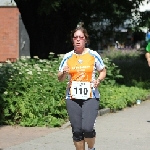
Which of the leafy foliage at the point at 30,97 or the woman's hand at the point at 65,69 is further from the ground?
the woman's hand at the point at 65,69

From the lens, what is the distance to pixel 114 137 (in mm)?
10250

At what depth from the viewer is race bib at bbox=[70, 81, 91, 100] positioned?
7.24m

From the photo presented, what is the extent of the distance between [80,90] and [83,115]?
33 centimetres

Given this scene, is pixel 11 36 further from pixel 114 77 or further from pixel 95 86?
pixel 95 86

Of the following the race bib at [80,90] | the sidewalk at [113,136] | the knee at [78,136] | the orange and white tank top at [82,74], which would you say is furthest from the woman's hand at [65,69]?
the sidewalk at [113,136]

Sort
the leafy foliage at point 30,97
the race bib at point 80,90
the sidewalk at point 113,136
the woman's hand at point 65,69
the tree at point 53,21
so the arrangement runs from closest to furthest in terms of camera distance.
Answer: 1. the race bib at point 80,90
2. the woman's hand at point 65,69
3. the sidewalk at point 113,136
4. the leafy foliage at point 30,97
5. the tree at point 53,21

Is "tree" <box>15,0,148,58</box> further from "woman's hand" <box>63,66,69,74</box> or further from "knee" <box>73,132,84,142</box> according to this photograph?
"knee" <box>73,132,84,142</box>

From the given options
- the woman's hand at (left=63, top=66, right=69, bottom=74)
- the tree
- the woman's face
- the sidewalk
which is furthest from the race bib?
the tree

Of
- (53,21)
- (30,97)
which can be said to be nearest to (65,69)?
(30,97)

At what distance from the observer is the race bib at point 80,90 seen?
724 centimetres

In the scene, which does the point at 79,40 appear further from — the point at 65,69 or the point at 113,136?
the point at 113,136

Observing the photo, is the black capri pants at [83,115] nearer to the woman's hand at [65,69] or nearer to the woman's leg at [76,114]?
the woman's leg at [76,114]

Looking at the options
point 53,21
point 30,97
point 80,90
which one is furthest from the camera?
point 53,21

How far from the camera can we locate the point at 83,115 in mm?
7301
